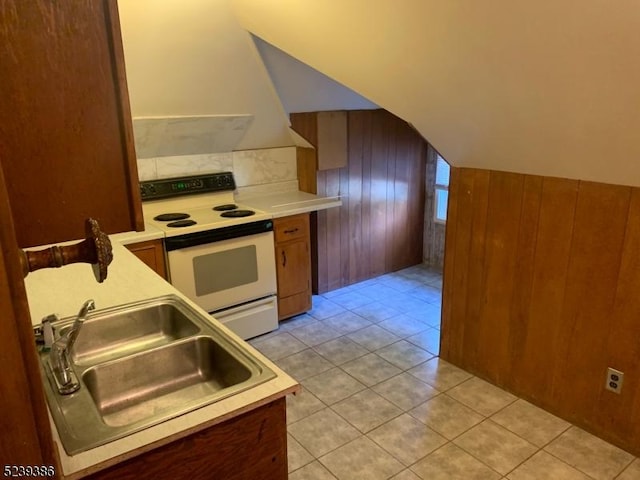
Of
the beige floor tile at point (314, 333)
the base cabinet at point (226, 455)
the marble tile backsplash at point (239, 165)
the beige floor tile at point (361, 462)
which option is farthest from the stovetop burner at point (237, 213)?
the base cabinet at point (226, 455)

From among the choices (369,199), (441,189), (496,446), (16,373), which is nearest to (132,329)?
(16,373)

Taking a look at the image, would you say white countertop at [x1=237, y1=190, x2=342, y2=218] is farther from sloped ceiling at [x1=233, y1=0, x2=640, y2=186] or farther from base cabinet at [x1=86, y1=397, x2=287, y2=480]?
base cabinet at [x1=86, y1=397, x2=287, y2=480]

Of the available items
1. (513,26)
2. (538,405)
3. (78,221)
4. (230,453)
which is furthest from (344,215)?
(78,221)

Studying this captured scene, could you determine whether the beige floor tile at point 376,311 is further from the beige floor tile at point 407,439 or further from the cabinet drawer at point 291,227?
the beige floor tile at point 407,439

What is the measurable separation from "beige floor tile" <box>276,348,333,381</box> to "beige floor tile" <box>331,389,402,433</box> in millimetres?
364

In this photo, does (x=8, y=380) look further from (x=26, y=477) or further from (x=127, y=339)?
(x=127, y=339)

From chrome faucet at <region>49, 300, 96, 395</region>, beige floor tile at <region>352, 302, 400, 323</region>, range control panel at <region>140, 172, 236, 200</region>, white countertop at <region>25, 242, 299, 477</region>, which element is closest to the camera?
white countertop at <region>25, 242, 299, 477</region>

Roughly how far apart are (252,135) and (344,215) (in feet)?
3.60

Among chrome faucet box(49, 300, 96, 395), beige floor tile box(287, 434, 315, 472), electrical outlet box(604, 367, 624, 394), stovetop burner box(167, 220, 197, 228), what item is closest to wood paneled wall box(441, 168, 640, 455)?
electrical outlet box(604, 367, 624, 394)

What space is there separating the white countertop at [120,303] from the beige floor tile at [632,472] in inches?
70.2

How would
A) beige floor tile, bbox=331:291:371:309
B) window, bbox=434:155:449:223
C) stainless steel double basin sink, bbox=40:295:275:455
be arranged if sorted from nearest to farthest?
stainless steel double basin sink, bbox=40:295:275:455, beige floor tile, bbox=331:291:371:309, window, bbox=434:155:449:223

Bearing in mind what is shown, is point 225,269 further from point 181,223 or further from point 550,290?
point 550,290

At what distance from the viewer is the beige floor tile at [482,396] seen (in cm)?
271

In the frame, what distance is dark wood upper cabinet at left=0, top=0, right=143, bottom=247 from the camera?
712 millimetres
